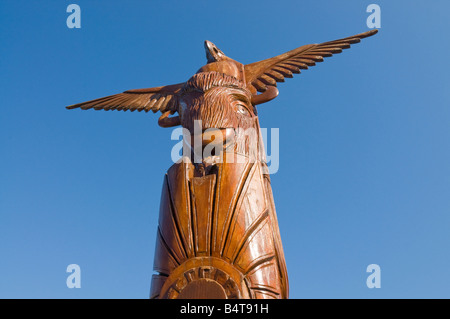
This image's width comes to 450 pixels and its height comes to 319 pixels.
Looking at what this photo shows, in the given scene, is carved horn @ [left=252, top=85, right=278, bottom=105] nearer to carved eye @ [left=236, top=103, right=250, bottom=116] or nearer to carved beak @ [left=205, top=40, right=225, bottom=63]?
carved eye @ [left=236, top=103, right=250, bottom=116]

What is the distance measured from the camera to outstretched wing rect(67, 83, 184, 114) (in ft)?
19.4

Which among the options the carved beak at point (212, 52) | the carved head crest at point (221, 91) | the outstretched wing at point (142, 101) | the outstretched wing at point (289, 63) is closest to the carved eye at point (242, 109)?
the carved head crest at point (221, 91)

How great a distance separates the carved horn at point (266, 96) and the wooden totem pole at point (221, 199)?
12mm

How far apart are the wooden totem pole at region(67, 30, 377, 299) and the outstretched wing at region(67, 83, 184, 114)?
0.94 ft

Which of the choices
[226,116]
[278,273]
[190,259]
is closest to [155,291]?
[190,259]

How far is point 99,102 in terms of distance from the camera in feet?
20.9

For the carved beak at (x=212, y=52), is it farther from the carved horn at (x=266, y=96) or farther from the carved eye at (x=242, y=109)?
the carved eye at (x=242, y=109)

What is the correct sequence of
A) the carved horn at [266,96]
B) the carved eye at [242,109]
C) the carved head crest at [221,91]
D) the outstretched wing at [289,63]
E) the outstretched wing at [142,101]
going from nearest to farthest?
the carved head crest at [221,91] < the carved eye at [242,109] < the carved horn at [266,96] < the outstretched wing at [289,63] < the outstretched wing at [142,101]

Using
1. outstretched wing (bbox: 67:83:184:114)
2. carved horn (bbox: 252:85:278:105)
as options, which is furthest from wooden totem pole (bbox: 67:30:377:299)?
outstretched wing (bbox: 67:83:184:114)

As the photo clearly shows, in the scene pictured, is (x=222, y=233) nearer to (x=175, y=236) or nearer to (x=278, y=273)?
(x=175, y=236)

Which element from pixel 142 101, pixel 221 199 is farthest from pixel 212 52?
pixel 221 199

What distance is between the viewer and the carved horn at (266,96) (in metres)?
5.41

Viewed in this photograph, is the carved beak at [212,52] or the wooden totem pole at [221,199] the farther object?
the carved beak at [212,52]
